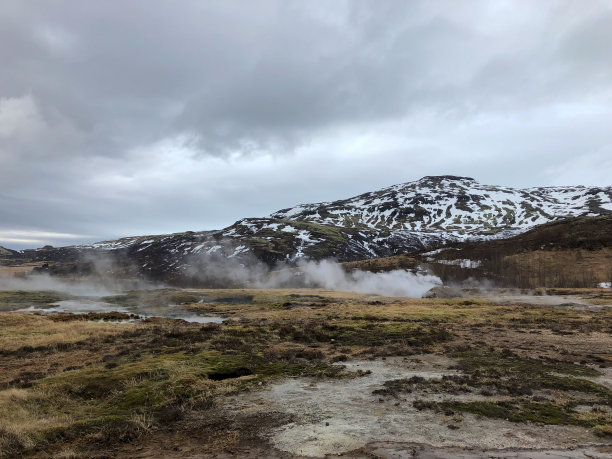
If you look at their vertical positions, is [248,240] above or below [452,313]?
above

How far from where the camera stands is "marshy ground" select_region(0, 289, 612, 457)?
11.3 m

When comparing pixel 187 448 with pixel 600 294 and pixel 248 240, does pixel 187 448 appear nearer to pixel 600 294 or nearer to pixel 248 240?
pixel 600 294

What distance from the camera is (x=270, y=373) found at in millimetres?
20000

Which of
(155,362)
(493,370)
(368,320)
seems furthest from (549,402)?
(368,320)

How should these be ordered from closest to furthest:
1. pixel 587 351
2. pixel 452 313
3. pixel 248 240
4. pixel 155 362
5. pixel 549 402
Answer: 1. pixel 549 402
2. pixel 155 362
3. pixel 587 351
4. pixel 452 313
5. pixel 248 240

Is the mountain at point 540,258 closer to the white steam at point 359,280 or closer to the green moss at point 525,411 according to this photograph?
the white steam at point 359,280

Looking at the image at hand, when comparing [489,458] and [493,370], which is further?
[493,370]

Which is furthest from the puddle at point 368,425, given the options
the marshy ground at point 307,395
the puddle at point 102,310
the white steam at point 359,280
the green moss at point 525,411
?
the white steam at point 359,280

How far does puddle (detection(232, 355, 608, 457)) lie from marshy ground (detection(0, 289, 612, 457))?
0.21 feet

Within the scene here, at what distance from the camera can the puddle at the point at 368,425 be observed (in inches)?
442

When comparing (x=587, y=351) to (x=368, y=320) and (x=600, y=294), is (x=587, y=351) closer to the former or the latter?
(x=368, y=320)

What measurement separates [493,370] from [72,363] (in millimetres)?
25899

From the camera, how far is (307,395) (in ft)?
53.0

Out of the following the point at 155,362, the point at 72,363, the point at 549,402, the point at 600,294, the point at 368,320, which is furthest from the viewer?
the point at 600,294
